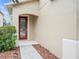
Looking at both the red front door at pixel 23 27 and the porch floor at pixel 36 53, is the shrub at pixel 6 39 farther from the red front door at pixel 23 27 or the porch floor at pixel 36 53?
the red front door at pixel 23 27

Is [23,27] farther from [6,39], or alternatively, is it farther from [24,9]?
[6,39]

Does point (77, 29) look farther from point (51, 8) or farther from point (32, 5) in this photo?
point (32, 5)

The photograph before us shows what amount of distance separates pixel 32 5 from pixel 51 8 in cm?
471

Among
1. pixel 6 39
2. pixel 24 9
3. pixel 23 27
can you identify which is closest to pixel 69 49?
pixel 6 39

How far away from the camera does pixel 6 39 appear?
1149cm

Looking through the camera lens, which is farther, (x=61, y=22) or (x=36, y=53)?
(x=36, y=53)

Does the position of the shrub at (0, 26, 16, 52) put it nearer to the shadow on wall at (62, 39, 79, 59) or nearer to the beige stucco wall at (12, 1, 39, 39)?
the beige stucco wall at (12, 1, 39, 39)

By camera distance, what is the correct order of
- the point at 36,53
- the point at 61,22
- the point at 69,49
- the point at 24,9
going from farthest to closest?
1. the point at 24,9
2. the point at 36,53
3. the point at 61,22
4. the point at 69,49

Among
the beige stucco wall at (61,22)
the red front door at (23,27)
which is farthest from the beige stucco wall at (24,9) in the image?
the beige stucco wall at (61,22)

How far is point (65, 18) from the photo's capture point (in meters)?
7.88

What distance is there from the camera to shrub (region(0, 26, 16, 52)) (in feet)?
37.1

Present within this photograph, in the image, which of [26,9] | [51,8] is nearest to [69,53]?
[51,8]

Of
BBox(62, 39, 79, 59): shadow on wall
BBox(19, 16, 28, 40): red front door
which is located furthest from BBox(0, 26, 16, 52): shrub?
BBox(19, 16, 28, 40): red front door

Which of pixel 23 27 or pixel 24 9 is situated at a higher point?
pixel 24 9
